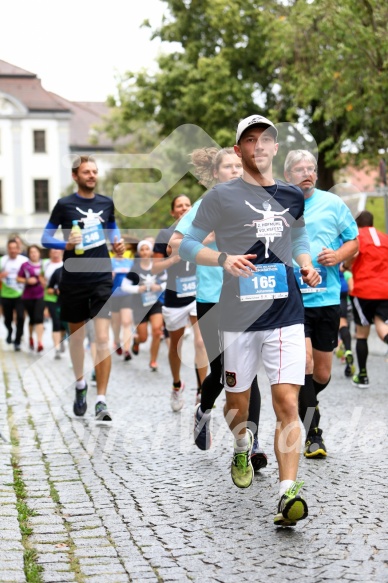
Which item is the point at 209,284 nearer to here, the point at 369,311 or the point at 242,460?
the point at 242,460

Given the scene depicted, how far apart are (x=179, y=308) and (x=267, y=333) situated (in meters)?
4.34

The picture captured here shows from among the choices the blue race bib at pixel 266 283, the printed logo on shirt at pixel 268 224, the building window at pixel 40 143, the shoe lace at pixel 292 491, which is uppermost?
the building window at pixel 40 143

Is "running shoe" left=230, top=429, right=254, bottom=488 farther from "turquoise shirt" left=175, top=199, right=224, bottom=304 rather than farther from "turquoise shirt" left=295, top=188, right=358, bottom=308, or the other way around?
"turquoise shirt" left=175, top=199, right=224, bottom=304

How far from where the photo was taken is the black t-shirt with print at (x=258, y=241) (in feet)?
17.0

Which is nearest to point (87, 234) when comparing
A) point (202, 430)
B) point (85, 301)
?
point (85, 301)

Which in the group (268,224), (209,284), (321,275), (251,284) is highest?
(268,224)

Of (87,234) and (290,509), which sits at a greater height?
(87,234)

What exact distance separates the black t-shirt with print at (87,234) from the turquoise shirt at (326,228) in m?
2.31

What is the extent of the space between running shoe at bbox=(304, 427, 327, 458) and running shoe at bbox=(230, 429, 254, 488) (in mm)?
1231

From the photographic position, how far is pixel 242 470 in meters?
5.54

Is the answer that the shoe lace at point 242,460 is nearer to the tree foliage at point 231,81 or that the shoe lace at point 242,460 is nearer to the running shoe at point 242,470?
the running shoe at point 242,470

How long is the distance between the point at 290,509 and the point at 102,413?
3.99 m

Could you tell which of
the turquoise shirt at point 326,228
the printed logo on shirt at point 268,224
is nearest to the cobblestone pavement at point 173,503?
the turquoise shirt at point 326,228

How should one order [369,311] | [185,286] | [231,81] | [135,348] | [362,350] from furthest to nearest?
[231,81], [135,348], [369,311], [362,350], [185,286]
